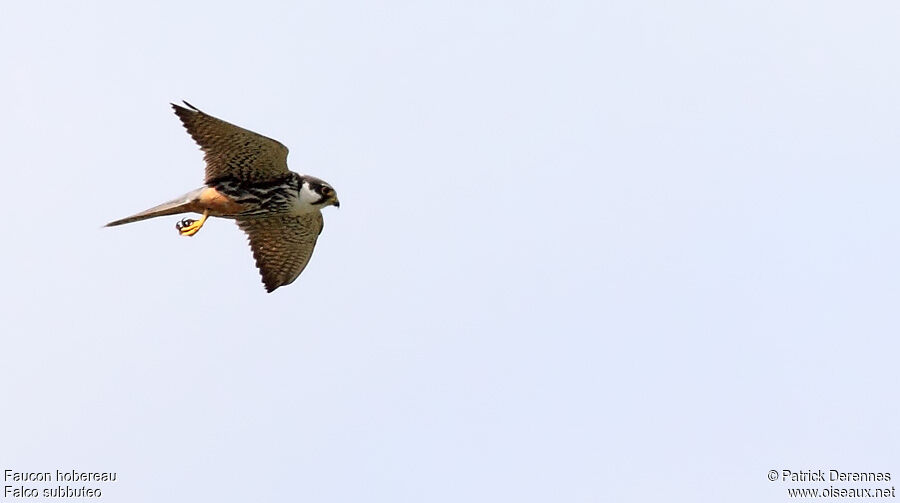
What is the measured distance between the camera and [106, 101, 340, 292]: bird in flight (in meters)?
Result: 18.9

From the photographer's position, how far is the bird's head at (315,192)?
19.8 meters

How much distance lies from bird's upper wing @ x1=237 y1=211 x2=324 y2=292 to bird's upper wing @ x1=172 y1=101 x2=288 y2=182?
141cm

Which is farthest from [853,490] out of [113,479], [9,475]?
[9,475]

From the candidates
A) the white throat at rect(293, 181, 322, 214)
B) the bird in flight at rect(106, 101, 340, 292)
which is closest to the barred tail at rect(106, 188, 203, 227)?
the bird in flight at rect(106, 101, 340, 292)

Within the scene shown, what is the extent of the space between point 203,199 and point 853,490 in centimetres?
838

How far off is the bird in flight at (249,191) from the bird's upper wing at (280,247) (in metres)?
0.01

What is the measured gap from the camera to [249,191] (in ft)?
64.2

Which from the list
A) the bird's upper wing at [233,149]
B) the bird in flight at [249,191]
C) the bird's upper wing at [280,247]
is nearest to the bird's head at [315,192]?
the bird in flight at [249,191]

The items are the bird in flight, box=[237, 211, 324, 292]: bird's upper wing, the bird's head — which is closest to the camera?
the bird in flight

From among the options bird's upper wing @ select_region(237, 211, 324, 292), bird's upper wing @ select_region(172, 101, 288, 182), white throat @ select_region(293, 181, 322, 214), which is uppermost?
bird's upper wing @ select_region(172, 101, 288, 182)

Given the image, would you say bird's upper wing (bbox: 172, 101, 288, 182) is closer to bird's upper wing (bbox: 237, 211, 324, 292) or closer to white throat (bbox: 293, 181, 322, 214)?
white throat (bbox: 293, 181, 322, 214)

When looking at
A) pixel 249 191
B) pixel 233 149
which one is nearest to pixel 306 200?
pixel 249 191

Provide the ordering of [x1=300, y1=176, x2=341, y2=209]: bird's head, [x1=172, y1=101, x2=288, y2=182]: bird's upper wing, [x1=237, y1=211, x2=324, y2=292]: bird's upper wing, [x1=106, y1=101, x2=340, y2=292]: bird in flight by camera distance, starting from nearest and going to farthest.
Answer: [x1=172, y1=101, x2=288, y2=182]: bird's upper wing
[x1=106, y1=101, x2=340, y2=292]: bird in flight
[x1=300, y1=176, x2=341, y2=209]: bird's head
[x1=237, y1=211, x2=324, y2=292]: bird's upper wing

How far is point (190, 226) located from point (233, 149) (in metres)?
1.19
